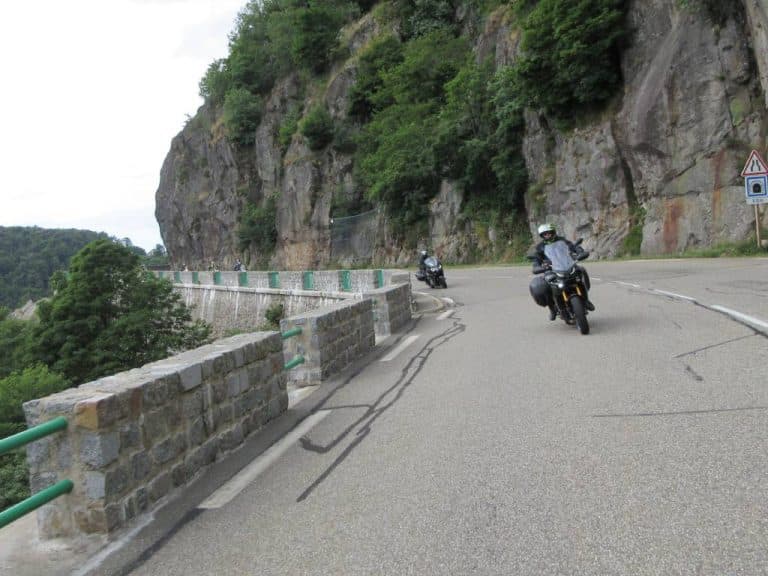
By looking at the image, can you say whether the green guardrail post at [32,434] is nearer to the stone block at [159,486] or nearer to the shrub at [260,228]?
the stone block at [159,486]

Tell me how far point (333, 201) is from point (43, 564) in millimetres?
54709

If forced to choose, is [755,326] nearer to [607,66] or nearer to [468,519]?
[468,519]

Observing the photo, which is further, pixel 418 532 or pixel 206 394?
pixel 206 394

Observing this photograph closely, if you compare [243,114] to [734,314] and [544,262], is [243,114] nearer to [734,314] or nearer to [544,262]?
[544,262]

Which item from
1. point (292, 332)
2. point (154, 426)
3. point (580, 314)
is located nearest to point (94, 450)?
point (154, 426)

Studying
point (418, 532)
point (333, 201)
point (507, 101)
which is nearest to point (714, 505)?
point (418, 532)

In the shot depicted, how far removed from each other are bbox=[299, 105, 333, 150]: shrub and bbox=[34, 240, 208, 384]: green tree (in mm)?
25102

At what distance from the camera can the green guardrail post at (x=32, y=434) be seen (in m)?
3.60

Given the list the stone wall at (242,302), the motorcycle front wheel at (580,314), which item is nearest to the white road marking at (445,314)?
the motorcycle front wheel at (580,314)

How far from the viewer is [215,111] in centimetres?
8212

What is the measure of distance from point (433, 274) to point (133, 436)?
67.0ft

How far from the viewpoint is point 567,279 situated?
9969mm

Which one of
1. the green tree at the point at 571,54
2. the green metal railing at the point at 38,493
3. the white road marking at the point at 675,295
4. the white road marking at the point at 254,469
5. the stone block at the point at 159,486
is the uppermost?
the green tree at the point at 571,54

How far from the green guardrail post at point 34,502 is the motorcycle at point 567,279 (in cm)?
735
